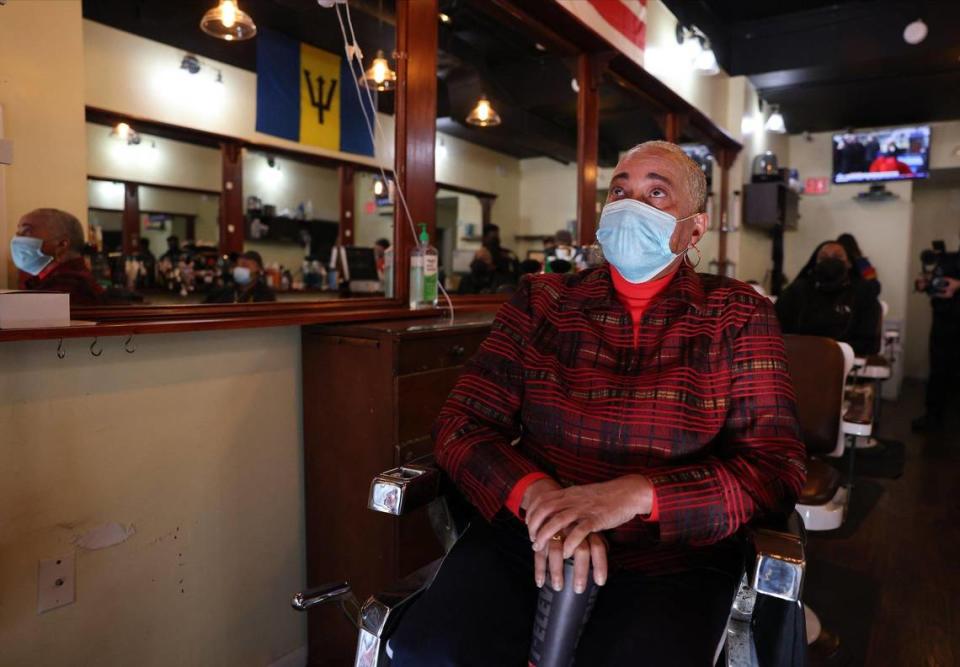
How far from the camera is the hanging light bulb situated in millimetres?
3867

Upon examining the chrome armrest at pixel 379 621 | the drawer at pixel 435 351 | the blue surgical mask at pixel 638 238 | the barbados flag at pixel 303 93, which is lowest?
the chrome armrest at pixel 379 621

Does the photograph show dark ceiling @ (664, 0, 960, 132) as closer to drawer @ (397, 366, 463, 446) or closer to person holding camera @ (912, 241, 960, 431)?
person holding camera @ (912, 241, 960, 431)

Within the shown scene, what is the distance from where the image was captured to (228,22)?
8.02ft

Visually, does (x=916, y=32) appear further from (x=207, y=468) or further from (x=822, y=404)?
(x=207, y=468)

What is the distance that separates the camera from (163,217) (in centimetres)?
298

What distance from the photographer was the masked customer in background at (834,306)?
3.98 meters

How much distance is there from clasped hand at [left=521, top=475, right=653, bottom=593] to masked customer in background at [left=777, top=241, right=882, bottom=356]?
3.39 m

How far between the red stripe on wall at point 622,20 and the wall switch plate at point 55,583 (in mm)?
3028

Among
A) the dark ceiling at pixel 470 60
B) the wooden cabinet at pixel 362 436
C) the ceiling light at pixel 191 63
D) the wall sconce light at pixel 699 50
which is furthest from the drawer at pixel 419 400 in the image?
the wall sconce light at pixel 699 50

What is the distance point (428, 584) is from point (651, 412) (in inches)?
22.4

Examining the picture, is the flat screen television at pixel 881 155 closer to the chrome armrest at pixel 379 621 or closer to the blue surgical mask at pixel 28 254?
the chrome armrest at pixel 379 621

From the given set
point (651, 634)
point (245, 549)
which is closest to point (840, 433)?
point (651, 634)

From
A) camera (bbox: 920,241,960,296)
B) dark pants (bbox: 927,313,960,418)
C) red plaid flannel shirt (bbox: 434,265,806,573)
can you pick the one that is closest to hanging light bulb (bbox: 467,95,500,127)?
red plaid flannel shirt (bbox: 434,265,806,573)

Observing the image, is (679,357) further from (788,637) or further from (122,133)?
(122,133)
